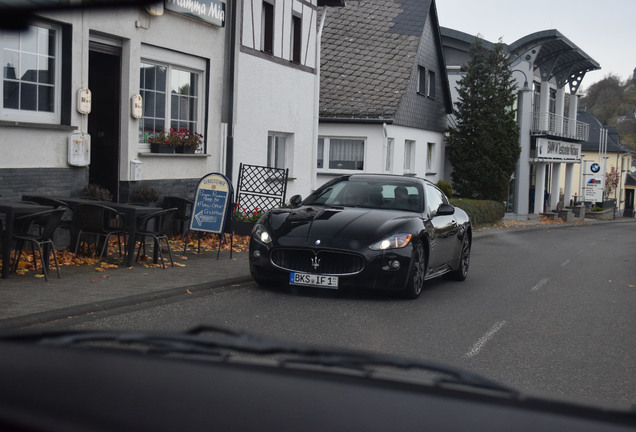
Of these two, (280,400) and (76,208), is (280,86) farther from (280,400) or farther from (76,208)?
(280,400)

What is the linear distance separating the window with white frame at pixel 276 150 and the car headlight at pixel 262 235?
36.1 feet

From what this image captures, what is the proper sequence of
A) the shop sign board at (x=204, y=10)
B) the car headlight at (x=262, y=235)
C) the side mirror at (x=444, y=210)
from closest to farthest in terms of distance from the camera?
the car headlight at (x=262, y=235) < the side mirror at (x=444, y=210) < the shop sign board at (x=204, y=10)

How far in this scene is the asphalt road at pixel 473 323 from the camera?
259 inches

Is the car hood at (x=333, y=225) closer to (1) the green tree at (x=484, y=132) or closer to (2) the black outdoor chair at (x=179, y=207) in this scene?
(2) the black outdoor chair at (x=179, y=207)

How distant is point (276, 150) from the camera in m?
22.1

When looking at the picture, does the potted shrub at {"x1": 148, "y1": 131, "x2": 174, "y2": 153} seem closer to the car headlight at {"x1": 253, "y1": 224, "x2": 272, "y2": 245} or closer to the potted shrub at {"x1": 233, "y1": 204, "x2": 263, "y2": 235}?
the potted shrub at {"x1": 233, "y1": 204, "x2": 263, "y2": 235}

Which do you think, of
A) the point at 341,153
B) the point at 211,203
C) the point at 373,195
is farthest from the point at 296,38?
the point at 373,195

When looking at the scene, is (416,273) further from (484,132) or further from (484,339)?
(484,132)

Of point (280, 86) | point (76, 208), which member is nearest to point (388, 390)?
point (76, 208)

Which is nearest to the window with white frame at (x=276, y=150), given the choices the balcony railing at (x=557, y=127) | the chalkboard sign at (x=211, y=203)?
the chalkboard sign at (x=211, y=203)

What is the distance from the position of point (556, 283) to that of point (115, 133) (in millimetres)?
7631

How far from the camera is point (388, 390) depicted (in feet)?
5.26

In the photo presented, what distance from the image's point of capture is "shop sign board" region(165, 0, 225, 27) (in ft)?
51.1

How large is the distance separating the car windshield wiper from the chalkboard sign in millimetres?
10735
